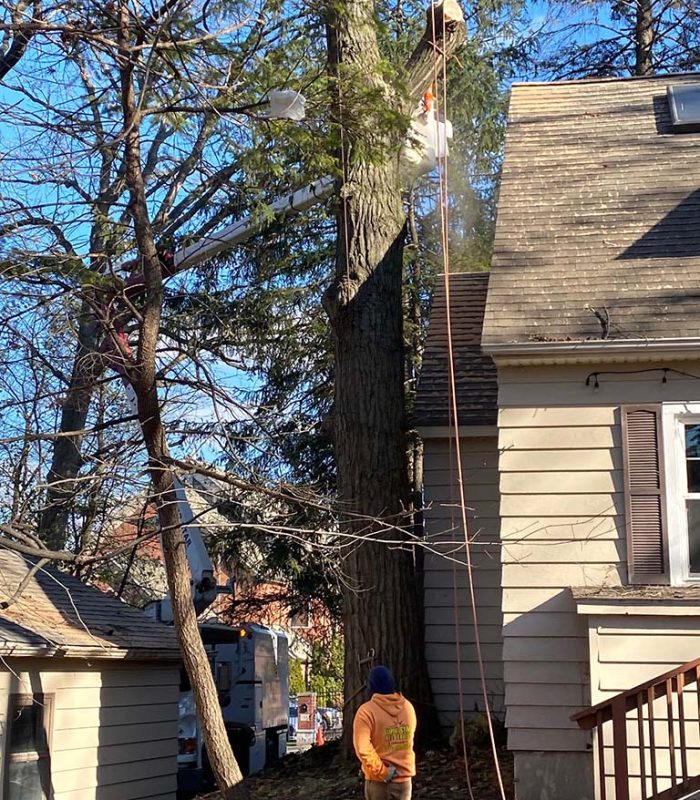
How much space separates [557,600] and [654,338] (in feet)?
8.13

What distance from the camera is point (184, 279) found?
1515 centimetres

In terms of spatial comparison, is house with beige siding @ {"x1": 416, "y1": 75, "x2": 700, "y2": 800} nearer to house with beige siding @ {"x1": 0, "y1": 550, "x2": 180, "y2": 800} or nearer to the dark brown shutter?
the dark brown shutter

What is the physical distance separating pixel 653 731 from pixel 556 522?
2.17m

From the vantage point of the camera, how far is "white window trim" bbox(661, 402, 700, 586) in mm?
8727

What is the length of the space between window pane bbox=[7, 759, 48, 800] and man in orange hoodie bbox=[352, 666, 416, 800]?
4133mm

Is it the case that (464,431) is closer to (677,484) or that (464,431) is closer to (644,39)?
(677,484)

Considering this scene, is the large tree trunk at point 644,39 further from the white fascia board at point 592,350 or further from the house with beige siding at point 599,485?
the white fascia board at point 592,350

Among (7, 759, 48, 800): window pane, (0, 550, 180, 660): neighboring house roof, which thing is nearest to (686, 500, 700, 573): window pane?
(0, 550, 180, 660): neighboring house roof

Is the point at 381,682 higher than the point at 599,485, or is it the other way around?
the point at 599,485

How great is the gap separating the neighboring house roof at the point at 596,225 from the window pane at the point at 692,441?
2.80 ft

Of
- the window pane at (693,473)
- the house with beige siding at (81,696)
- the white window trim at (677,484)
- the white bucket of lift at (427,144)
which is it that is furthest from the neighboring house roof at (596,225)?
the house with beige siding at (81,696)

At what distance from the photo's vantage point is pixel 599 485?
9102 mm

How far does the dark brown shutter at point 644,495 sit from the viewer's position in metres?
8.80

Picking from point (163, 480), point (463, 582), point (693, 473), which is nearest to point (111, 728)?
point (163, 480)
